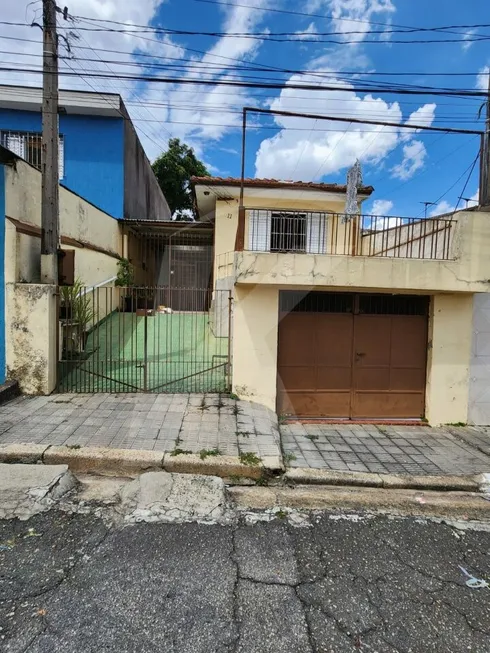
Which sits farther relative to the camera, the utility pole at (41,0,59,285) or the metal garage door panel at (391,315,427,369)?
the metal garage door panel at (391,315,427,369)

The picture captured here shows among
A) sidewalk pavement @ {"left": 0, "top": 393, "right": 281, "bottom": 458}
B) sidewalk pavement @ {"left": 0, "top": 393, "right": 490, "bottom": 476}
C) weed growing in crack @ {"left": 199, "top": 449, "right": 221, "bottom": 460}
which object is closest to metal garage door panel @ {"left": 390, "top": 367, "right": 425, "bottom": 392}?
sidewalk pavement @ {"left": 0, "top": 393, "right": 490, "bottom": 476}

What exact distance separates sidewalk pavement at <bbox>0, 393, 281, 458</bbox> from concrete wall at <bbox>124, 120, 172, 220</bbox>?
8.12 metres

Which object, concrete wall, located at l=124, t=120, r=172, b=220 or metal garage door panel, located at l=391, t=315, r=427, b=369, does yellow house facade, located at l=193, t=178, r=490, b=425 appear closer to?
metal garage door panel, located at l=391, t=315, r=427, b=369

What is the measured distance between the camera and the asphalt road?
204 centimetres

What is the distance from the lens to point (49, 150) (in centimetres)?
604

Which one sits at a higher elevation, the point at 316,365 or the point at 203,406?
the point at 316,365

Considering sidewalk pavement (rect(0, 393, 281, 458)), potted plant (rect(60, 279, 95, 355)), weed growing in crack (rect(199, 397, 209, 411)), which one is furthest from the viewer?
potted plant (rect(60, 279, 95, 355))

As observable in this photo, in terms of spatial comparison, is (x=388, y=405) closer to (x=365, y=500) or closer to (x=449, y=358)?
(x=449, y=358)

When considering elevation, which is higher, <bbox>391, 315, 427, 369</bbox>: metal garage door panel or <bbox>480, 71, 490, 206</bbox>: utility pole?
<bbox>480, 71, 490, 206</bbox>: utility pole

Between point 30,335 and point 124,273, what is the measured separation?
5.85 meters

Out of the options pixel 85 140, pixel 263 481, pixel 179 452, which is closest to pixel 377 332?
pixel 263 481

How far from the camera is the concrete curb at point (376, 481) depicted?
13.6 feet

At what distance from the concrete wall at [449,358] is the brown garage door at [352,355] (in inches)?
9.1

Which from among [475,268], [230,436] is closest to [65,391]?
[230,436]
